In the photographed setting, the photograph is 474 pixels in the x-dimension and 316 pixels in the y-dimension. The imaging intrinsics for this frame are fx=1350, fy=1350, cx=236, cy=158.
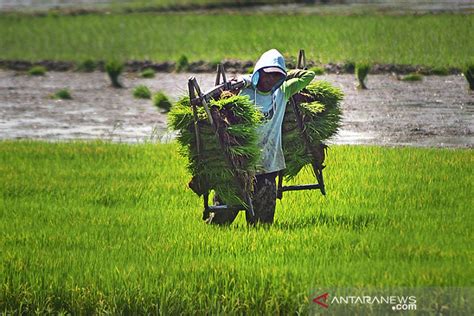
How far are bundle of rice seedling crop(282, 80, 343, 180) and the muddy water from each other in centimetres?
411

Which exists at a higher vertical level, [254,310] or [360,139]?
[254,310]

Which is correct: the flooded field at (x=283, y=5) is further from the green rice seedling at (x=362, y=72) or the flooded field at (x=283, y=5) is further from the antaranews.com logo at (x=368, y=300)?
the antaranews.com logo at (x=368, y=300)

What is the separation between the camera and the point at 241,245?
7.59 metres

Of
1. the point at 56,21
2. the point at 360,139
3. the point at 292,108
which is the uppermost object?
the point at 292,108

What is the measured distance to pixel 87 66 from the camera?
2170 cm

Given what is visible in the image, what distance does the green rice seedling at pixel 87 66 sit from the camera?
2164 cm

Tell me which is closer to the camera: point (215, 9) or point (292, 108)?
point (292, 108)

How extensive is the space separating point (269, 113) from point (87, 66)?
14.1 meters

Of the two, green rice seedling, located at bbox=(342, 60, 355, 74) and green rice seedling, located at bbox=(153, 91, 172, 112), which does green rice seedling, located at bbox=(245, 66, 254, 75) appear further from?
green rice seedling, located at bbox=(153, 91, 172, 112)

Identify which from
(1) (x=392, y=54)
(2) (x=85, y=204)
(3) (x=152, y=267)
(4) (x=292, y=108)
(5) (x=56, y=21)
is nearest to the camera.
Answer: (3) (x=152, y=267)

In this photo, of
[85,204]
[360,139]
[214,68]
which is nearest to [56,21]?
[214,68]

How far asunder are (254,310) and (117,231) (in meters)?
1.82

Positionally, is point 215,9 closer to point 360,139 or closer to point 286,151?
point 360,139

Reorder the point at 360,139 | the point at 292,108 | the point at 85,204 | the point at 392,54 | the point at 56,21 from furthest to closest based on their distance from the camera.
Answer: the point at 56,21 → the point at 392,54 → the point at 360,139 → the point at 85,204 → the point at 292,108
